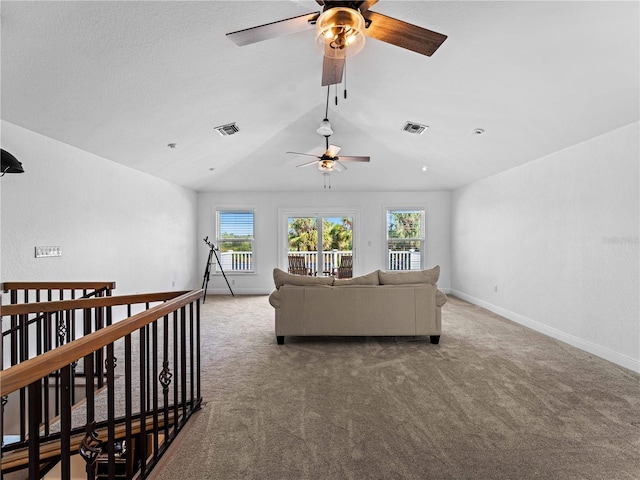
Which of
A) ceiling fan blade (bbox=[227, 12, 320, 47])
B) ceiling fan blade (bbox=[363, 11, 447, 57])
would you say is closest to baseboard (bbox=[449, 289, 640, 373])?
ceiling fan blade (bbox=[363, 11, 447, 57])

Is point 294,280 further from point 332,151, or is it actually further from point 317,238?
point 317,238

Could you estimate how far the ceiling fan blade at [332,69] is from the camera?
2355mm

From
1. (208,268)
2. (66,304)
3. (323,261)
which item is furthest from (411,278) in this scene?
(208,268)

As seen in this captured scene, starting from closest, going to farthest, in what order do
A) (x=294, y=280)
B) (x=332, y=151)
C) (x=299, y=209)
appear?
(x=294, y=280) → (x=332, y=151) → (x=299, y=209)

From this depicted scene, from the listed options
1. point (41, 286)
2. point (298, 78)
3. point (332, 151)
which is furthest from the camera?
point (332, 151)

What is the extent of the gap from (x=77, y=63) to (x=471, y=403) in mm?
4000

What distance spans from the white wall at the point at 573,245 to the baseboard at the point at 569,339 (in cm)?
1

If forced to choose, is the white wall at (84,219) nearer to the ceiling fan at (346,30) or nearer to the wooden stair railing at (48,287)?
the wooden stair railing at (48,287)

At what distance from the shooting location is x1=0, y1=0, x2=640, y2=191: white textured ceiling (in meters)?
2.48

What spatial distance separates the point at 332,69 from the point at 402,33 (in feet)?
1.83

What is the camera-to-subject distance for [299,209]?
823 centimetres

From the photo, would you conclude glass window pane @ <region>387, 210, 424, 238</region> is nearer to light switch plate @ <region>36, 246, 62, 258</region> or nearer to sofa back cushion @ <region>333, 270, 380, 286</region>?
sofa back cushion @ <region>333, 270, 380, 286</region>

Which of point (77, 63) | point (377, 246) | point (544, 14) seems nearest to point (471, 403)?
point (544, 14)

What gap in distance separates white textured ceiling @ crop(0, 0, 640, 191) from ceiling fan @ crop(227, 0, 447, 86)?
1.95 feet
